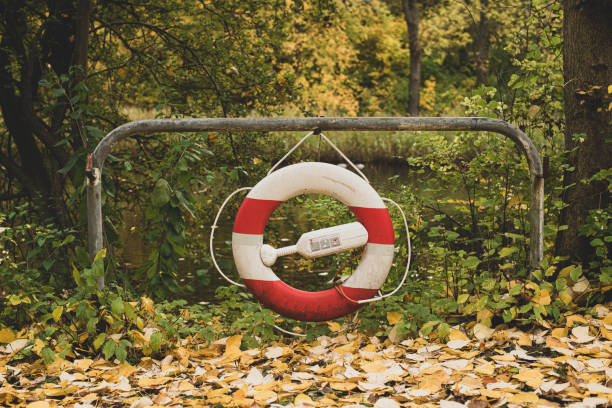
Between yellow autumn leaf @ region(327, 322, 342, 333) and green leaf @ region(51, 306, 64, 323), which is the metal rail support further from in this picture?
yellow autumn leaf @ region(327, 322, 342, 333)

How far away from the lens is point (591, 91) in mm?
2555

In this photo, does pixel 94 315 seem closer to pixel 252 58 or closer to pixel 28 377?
pixel 28 377

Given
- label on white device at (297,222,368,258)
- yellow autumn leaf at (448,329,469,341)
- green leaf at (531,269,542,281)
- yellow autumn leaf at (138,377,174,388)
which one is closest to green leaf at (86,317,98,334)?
yellow autumn leaf at (138,377,174,388)

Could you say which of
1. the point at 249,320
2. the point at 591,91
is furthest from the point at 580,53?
the point at 249,320

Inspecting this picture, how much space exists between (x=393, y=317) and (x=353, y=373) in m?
0.49

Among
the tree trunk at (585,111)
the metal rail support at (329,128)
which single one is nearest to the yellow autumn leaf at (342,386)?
the metal rail support at (329,128)

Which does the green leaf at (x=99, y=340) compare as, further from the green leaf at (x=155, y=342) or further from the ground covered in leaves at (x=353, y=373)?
the green leaf at (x=155, y=342)

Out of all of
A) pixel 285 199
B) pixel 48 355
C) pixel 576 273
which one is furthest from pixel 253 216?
pixel 576 273

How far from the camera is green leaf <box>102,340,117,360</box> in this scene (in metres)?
2.20

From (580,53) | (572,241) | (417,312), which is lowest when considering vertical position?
(417,312)

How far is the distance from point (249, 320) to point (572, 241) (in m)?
1.51

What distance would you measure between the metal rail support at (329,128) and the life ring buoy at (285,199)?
9.4 inches

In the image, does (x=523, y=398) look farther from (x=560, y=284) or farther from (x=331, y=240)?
(x=331, y=240)

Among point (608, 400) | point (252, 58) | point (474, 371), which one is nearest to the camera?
point (608, 400)
